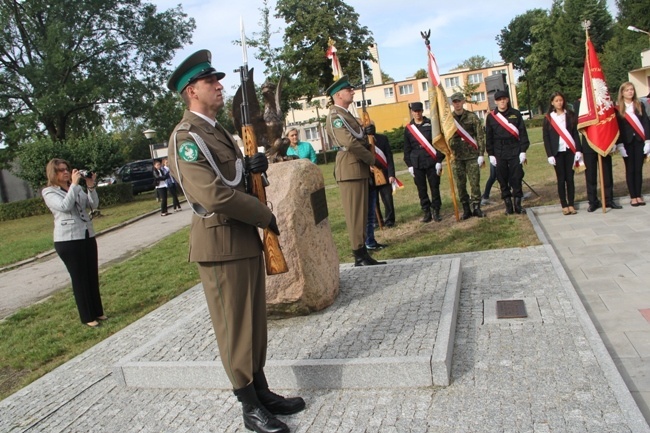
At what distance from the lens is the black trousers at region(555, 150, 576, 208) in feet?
30.2

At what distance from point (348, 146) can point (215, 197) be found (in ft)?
11.7

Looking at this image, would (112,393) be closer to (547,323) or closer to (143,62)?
(547,323)

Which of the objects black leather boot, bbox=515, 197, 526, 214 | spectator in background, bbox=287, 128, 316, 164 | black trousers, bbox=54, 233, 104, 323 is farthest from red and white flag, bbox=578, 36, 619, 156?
black trousers, bbox=54, 233, 104, 323

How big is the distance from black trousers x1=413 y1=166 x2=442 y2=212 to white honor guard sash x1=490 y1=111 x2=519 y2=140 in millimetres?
1342

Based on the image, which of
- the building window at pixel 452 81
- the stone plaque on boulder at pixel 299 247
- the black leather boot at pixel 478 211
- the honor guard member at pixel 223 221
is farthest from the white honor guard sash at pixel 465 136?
the building window at pixel 452 81

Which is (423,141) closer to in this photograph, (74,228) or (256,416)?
(74,228)

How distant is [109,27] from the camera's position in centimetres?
3133

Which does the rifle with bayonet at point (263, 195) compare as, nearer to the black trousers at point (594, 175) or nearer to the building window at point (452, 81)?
the black trousers at point (594, 175)

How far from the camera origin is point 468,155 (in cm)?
1004

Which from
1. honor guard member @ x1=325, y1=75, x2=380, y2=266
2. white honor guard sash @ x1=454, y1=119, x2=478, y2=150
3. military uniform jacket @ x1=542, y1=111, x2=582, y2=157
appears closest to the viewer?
honor guard member @ x1=325, y1=75, x2=380, y2=266

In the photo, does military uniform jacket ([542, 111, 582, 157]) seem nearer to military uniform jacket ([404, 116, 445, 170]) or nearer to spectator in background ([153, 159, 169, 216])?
military uniform jacket ([404, 116, 445, 170])

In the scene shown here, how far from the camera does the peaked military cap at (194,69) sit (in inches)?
137

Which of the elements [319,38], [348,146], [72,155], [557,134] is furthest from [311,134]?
[348,146]

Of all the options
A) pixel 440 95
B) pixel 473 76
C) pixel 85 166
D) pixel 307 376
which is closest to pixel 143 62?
pixel 85 166
